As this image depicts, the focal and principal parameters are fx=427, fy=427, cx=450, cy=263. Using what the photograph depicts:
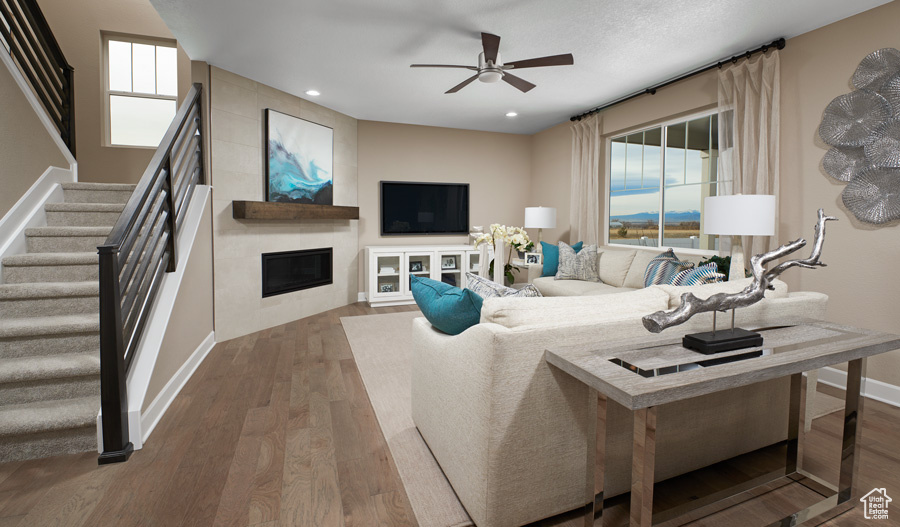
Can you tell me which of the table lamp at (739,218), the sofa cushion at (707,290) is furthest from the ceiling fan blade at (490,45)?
the sofa cushion at (707,290)

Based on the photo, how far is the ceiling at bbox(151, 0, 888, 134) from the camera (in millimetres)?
2793

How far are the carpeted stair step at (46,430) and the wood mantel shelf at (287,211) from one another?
234 centimetres

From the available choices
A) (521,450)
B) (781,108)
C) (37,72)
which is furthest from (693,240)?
(37,72)

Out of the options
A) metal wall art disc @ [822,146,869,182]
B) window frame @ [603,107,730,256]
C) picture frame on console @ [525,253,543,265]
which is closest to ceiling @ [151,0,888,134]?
window frame @ [603,107,730,256]

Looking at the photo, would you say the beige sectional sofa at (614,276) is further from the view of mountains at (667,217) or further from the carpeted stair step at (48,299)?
the carpeted stair step at (48,299)

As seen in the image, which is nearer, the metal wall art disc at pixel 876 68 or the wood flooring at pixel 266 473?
the wood flooring at pixel 266 473

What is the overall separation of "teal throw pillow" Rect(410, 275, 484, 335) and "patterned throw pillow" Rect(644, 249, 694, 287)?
232 centimetres

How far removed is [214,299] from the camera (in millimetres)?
3926

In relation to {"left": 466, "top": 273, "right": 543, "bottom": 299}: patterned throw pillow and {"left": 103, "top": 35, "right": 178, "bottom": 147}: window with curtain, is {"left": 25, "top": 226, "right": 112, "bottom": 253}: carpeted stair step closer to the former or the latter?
→ {"left": 103, "top": 35, "right": 178, "bottom": 147}: window with curtain

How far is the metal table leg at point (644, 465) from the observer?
115 cm

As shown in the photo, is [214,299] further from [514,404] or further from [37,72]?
[514,404]

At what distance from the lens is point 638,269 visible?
425 cm

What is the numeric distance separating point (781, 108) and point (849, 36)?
1.79 ft

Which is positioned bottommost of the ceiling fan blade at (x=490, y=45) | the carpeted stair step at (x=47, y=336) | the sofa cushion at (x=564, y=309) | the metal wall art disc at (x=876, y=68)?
the carpeted stair step at (x=47, y=336)
